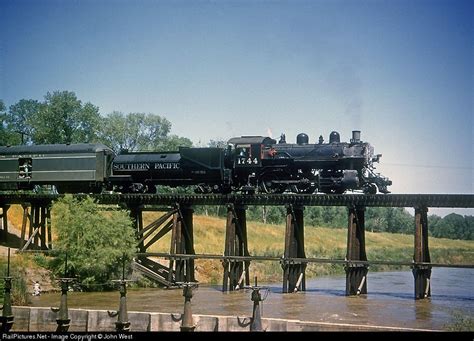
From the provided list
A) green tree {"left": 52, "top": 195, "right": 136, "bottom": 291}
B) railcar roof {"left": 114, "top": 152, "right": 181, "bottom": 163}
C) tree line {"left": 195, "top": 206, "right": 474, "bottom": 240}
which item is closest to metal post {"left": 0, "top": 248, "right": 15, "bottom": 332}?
green tree {"left": 52, "top": 195, "right": 136, "bottom": 291}

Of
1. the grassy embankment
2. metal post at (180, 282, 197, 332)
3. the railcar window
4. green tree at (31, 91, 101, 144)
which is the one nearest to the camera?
metal post at (180, 282, 197, 332)

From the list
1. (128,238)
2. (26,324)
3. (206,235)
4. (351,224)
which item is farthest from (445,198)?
(206,235)

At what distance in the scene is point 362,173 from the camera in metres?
28.1

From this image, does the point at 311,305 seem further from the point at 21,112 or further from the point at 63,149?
the point at 21,112

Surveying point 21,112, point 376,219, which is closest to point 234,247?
point 21,112

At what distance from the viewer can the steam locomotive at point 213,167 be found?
93.1 ft

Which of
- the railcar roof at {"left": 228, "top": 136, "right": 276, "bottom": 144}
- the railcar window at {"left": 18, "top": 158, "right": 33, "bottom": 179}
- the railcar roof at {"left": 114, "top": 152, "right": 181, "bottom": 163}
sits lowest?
the railcar window at {"left": 18, "top": 158, "right": 33, "bottom": 179}

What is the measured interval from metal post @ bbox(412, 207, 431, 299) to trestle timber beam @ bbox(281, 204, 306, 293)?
522 cm

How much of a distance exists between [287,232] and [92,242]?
9135 mm

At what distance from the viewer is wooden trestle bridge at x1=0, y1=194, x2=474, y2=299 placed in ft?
81.9

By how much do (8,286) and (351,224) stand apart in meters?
14.7

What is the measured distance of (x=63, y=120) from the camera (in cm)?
6031

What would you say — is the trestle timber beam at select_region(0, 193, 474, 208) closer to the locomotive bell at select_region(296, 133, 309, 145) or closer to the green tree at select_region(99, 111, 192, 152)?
the locomotive bell at select_region(296, 133, 309, 145)

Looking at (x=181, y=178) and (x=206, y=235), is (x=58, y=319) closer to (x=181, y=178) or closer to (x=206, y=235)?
(x=181, y=178)
